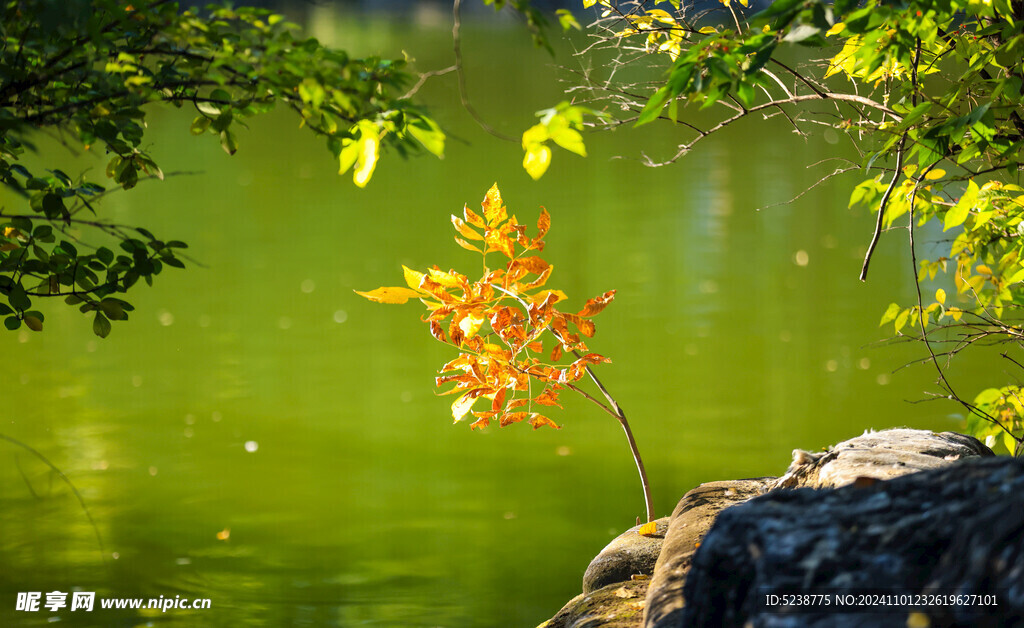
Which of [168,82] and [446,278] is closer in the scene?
[168,82]

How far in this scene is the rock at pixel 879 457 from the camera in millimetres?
1943

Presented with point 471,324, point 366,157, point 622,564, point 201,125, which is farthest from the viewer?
point 622,564

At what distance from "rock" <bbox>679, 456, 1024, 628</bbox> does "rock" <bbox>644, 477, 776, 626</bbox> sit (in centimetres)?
28

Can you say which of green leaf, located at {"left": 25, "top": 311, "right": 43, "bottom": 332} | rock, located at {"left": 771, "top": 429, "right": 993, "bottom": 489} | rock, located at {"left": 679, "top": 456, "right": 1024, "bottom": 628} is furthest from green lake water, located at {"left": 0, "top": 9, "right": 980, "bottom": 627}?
rock, located at {"left": 771, "top": 429, "right": 993, "bottom": 489}

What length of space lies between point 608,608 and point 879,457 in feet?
2.31

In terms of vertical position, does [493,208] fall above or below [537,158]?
above

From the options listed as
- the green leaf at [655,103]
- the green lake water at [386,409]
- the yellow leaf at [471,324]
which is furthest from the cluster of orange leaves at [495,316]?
the green lake water at [386,409]

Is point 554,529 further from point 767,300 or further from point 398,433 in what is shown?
point 767,300

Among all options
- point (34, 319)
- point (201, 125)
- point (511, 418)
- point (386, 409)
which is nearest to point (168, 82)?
point (201, 125)

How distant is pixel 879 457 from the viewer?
2012mm

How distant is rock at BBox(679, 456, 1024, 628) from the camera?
3.79 ft

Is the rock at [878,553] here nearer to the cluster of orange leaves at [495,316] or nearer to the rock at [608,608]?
the rock at [608,608]

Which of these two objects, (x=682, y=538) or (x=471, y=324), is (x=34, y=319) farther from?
(x=682, y=538)

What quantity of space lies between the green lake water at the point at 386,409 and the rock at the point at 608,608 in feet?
2.37
